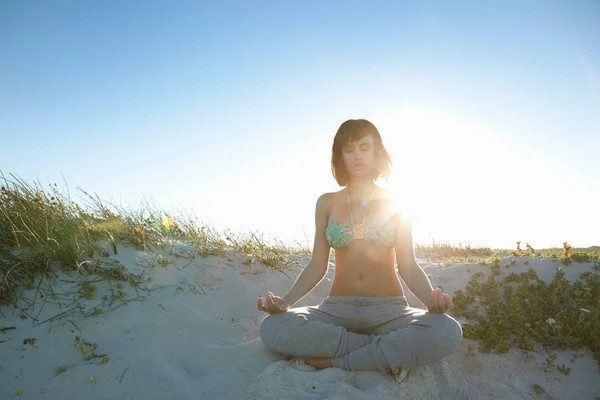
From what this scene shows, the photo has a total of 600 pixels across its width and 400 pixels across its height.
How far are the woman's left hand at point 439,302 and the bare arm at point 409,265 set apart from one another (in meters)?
0.04

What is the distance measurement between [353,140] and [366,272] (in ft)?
4.31

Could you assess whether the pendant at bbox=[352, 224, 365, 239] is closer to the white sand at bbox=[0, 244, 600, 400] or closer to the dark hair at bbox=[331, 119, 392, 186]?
the dark hair at bbox=[331, 119, 392, 186]

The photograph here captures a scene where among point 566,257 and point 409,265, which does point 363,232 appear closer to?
point 409,265

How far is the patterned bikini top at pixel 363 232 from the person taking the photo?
12.0ft

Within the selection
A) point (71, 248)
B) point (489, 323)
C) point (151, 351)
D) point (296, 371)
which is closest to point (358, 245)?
point (296, 371)

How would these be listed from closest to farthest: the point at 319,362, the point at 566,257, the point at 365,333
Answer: the point at 319,362 < the point at 365,333 < the point at 566,257

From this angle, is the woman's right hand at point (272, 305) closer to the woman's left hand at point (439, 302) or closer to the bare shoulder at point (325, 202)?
the bare shoulder at point (325, 202)

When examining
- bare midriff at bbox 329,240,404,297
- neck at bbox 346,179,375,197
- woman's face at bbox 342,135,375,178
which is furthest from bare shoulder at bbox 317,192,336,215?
bare midriff at bbox 329,240,404,297

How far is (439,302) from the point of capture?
3000 mm

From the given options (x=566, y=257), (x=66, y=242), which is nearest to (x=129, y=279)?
(x=66, y=242)

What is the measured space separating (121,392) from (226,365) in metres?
0.85

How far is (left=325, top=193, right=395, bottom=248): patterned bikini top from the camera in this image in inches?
144

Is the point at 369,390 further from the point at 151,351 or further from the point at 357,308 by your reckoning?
the point at 151,351

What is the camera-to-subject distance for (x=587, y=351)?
3506 mm
